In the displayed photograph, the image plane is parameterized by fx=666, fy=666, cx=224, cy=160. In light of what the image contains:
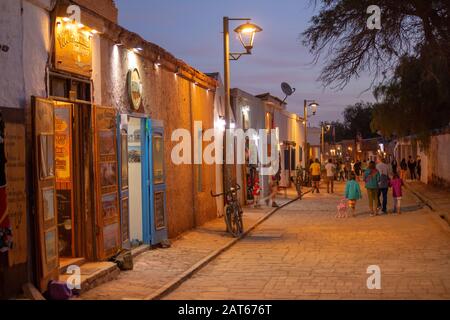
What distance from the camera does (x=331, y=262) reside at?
38.8 feet

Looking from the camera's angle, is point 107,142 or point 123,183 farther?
point 123,183

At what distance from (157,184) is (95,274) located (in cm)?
430

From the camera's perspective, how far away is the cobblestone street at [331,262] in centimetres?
923

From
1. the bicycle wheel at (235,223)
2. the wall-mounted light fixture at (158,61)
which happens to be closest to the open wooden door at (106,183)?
the wall-mounted light fixture at (158,61)

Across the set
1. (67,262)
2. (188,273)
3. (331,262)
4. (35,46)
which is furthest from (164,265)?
(35,46)

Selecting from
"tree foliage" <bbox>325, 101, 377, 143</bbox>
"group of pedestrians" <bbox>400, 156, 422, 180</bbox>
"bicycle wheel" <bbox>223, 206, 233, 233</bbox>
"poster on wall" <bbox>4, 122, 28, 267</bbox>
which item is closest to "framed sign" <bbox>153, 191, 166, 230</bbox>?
"bicycle wheel" <bbox>223, 206, 233, 233</bbox>

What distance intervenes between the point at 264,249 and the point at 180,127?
12.5 ft

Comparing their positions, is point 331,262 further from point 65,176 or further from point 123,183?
point 65,176

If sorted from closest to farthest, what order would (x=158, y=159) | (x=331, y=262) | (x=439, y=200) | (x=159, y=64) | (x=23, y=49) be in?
1. (x=23, y=49)
2. (x=331, y=262)
3. (x=158, y=159)
4. (x=159, y=64)
5. (x=439, y=200)

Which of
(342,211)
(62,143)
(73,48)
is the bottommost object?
(342,211)

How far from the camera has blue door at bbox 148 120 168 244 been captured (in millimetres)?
13141

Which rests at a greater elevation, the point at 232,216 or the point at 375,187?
the point at 375,187

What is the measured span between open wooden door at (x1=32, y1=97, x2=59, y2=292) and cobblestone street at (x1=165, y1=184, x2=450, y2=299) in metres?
1.76

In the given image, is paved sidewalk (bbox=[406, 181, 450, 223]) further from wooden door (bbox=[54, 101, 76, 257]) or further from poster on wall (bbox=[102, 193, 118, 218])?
wooden door (bbox=[54, 101, 76, 257])
